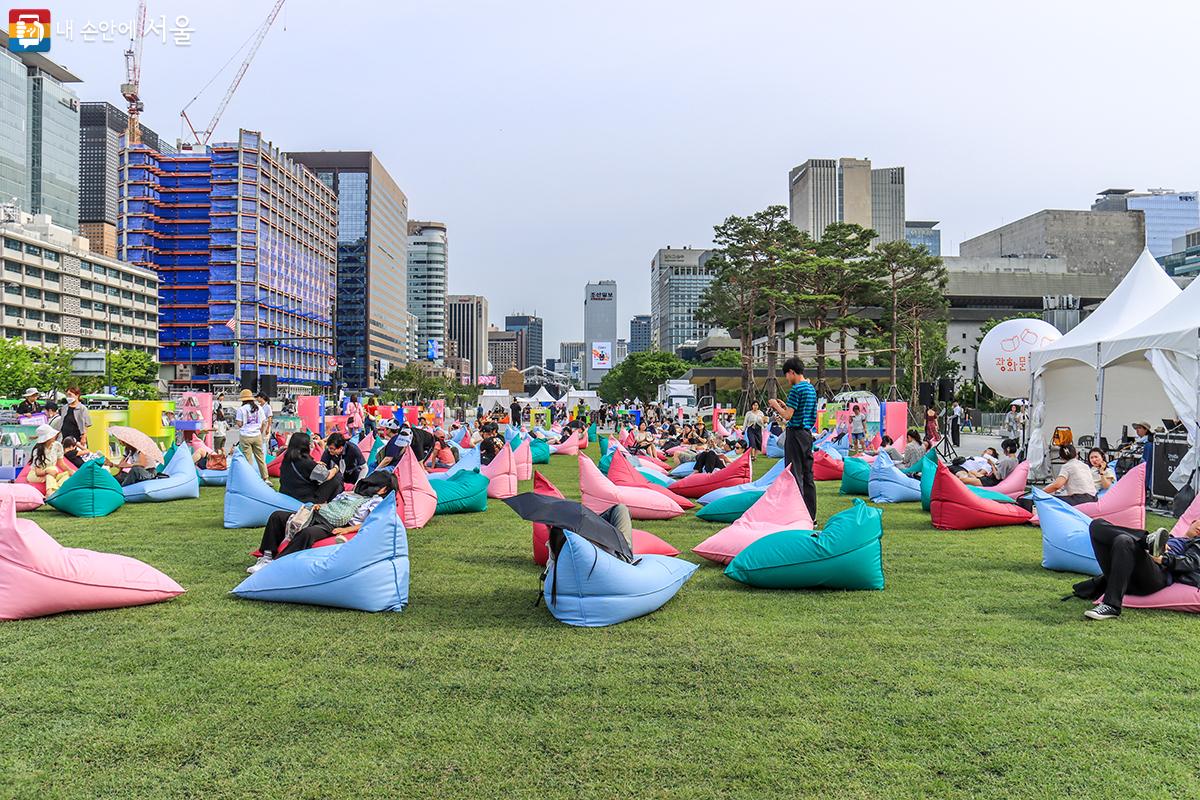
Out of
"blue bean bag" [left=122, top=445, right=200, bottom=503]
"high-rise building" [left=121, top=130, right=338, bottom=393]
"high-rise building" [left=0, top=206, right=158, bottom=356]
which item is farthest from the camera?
"high-rise building" [left=121, top=130, right=338, bottom=393]

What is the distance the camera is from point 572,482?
14.8m

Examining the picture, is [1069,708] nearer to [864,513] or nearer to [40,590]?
[864,513]

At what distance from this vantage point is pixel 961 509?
29.4ft

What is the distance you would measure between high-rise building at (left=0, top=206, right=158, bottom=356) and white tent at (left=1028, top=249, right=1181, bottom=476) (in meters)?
78.4

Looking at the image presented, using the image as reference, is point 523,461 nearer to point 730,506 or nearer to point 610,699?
point 730,506

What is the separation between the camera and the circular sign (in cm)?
2348

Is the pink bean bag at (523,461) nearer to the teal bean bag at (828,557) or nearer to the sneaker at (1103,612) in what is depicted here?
the teal bean bag at (828,557)

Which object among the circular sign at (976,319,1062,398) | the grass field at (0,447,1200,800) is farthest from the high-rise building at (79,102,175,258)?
the grass field at (0,447,1200,800)

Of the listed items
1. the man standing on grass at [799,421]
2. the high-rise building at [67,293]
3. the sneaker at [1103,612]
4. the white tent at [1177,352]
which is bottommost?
the sneaker at [1103,612]

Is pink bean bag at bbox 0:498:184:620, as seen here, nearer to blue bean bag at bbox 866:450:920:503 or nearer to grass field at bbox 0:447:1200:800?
grass field at bbox 0:447:1200:800

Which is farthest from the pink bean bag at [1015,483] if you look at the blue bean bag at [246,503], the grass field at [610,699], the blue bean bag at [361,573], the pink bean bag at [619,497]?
the blue bean bag at [246,503]

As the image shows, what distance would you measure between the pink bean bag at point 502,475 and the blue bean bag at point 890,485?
5264 millimetres

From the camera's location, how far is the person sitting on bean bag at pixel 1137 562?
5.30m

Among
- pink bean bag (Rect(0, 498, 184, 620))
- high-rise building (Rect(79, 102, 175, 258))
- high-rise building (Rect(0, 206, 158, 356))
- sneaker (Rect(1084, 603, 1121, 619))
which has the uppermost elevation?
high-rise building (Rect(79, 102, 175, 258))
